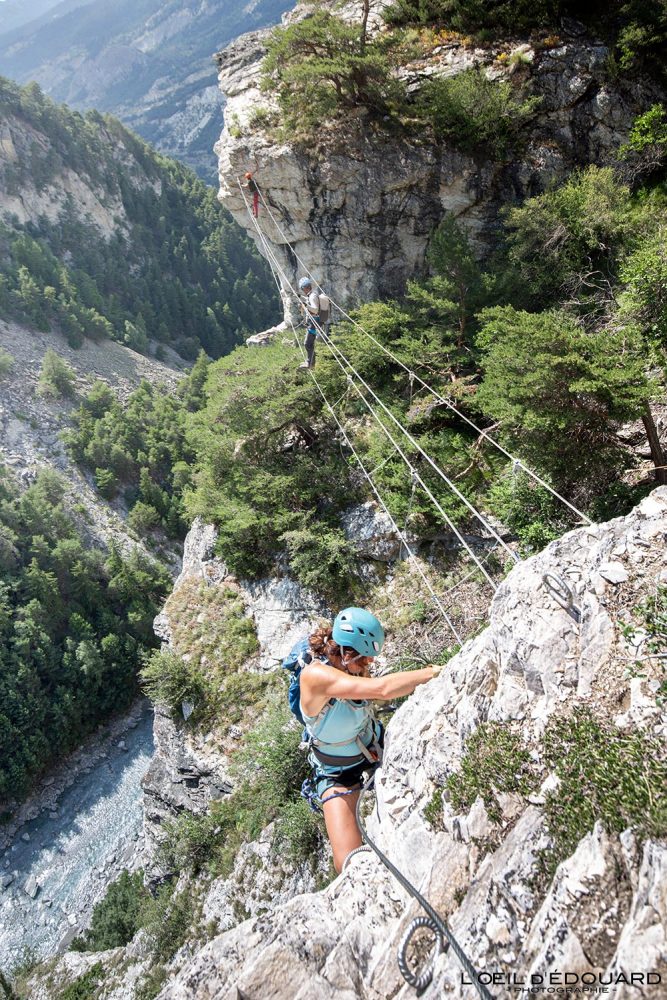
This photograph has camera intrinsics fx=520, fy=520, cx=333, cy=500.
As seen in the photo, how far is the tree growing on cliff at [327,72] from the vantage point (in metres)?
13.8

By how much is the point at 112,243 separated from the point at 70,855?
263 ft

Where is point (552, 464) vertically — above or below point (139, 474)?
above

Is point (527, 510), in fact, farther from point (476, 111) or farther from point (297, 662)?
point (476, 111)

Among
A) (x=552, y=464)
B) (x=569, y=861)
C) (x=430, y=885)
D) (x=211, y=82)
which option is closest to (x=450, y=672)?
(x=430, y=885)

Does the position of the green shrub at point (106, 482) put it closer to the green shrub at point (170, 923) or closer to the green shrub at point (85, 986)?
the green shrub at point (85, 986)

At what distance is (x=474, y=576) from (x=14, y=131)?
8460cm

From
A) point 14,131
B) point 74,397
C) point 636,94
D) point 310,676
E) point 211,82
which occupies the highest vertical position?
point 211,82

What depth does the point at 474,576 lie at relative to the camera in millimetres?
9883

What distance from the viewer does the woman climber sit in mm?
4012

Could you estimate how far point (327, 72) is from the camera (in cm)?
1384

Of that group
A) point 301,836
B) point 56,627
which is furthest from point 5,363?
point 301,836

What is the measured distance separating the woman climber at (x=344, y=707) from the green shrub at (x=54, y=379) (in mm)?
51666

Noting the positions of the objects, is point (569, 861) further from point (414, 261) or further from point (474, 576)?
point (414, 261)

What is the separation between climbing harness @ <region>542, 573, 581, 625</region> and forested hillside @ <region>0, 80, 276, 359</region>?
63509 mm
